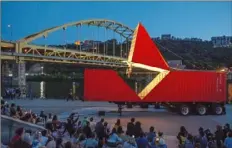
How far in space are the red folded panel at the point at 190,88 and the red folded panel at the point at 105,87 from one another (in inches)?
64.9

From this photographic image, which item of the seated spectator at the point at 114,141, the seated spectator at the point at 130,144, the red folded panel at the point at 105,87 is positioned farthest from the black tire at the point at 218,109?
the seated spectator at the point at 130,144

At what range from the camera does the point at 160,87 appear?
2730 cm

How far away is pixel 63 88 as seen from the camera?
183 ft

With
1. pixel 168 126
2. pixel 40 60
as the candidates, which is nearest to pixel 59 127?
pixel 168 126

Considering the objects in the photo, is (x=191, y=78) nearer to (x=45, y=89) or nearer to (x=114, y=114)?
(x=114, y=114)

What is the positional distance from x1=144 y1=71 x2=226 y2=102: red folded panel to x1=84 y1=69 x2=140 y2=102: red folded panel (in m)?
1.65

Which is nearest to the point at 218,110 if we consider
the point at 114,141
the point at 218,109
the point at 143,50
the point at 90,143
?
the point at 218,109

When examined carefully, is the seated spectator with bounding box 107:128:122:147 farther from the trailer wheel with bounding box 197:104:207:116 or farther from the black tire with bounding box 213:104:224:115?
the black tire with bounding box 213:104:224:115

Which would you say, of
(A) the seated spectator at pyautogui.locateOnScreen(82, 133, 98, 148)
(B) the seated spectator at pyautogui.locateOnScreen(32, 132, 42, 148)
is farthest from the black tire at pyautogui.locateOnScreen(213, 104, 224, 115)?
(B) the seated spectator at pyautogui.locateOnScreen(32, 132, 42, 148)

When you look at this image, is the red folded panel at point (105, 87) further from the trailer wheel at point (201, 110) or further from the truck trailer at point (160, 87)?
the trailer wheel at point (201, 110)

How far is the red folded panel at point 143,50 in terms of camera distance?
2957 cm

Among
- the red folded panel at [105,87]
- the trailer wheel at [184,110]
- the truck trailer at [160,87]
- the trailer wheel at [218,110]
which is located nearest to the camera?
the red folded panel at [105,87]

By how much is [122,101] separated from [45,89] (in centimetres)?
3049

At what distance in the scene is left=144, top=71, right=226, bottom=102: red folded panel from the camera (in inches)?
1076
